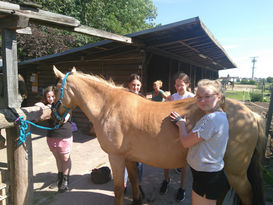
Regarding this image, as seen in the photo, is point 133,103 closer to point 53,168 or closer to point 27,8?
point 27,8

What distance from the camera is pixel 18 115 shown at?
2041 mm

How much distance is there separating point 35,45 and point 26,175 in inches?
535

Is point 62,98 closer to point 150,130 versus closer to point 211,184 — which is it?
point 150,130

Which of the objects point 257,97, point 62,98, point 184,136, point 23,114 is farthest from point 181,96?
point 257,97

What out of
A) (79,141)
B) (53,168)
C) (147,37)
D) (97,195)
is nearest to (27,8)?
(97,195)

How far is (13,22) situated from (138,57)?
4750 millimetres

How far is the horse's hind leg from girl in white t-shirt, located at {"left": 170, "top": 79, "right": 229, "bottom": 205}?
1.90ft

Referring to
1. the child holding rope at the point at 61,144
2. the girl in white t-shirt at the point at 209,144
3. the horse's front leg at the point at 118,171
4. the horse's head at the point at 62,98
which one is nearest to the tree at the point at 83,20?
the child holding rope at the point at 61,144

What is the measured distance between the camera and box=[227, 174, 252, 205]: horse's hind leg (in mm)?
2109

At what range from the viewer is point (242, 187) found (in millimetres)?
2156

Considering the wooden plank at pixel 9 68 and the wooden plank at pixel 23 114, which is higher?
the wooden plank at pixel 9 68

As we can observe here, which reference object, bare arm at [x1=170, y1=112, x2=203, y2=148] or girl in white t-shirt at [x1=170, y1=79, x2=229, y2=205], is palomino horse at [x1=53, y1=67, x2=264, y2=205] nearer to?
bare arm at [x1=170, y1=112, x2=203, y2=148]

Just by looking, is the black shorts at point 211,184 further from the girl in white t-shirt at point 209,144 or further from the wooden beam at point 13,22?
the wooden beam at point 13,22

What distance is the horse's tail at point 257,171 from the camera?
7.29 ft
